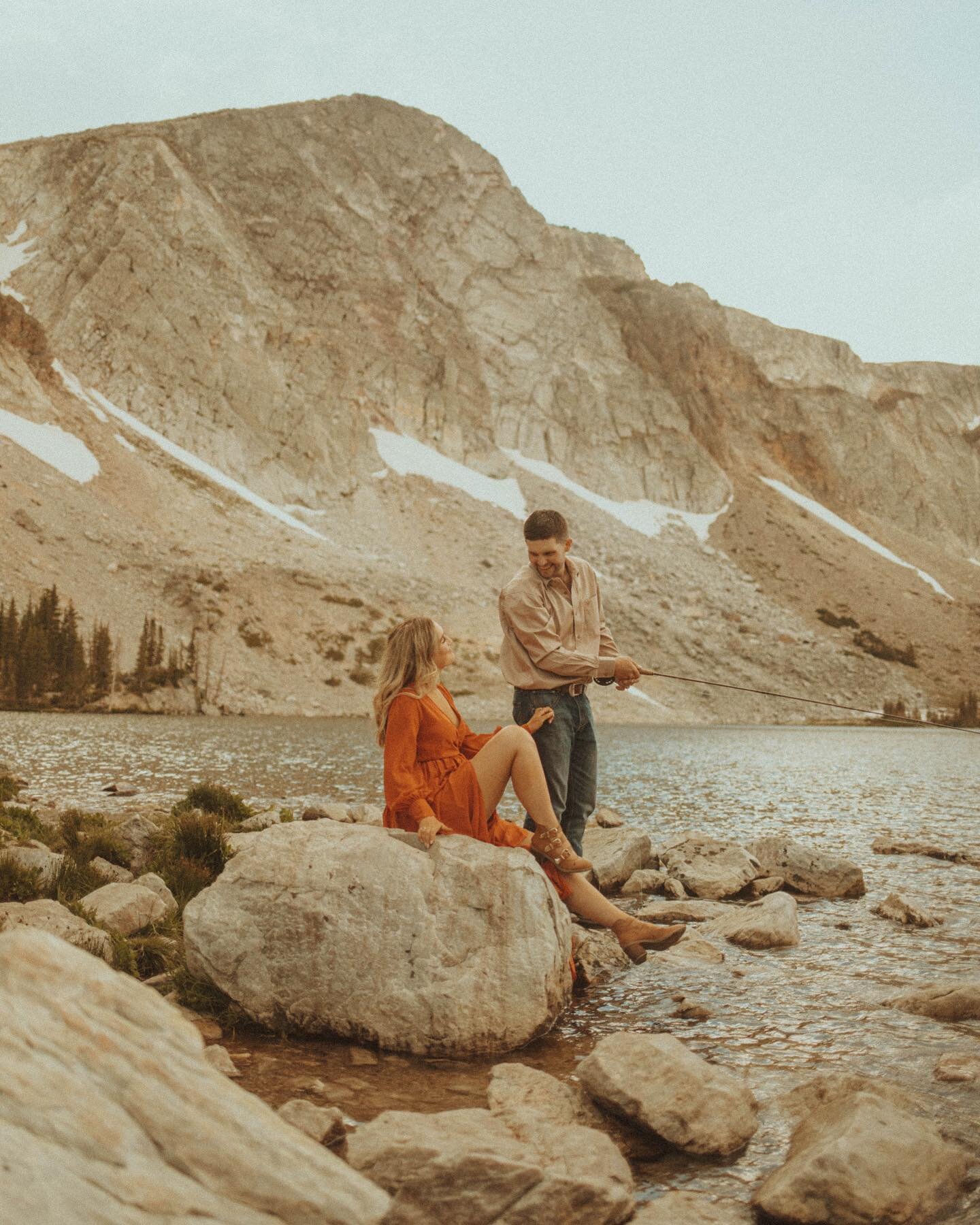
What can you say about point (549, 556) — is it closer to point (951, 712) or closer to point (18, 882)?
point (18, 882)

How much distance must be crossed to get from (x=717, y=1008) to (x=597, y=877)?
396 cm

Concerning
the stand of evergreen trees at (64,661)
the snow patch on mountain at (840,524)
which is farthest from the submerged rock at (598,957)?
the snow patch on mountain at (840,524)

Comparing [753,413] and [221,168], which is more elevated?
[221,168]

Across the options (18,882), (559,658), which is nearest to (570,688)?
(559,658)

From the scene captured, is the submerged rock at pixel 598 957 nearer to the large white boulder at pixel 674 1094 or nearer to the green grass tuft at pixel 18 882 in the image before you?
the large white boulder at pixel 674 1094

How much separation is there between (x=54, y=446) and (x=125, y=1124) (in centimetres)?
5993

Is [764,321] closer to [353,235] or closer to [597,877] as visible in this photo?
[353,235]

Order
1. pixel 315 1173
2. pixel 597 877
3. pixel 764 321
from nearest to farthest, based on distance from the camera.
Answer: pixel 315 1173 < pixel 597 877 < pixel 764 321

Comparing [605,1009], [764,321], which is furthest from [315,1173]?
[764,321]

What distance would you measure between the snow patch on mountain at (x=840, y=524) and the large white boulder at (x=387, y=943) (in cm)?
9939

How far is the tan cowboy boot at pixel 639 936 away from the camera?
6.56m

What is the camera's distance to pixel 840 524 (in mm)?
101375

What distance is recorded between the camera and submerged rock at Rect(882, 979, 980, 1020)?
5730 mm

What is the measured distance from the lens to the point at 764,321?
12775cm
